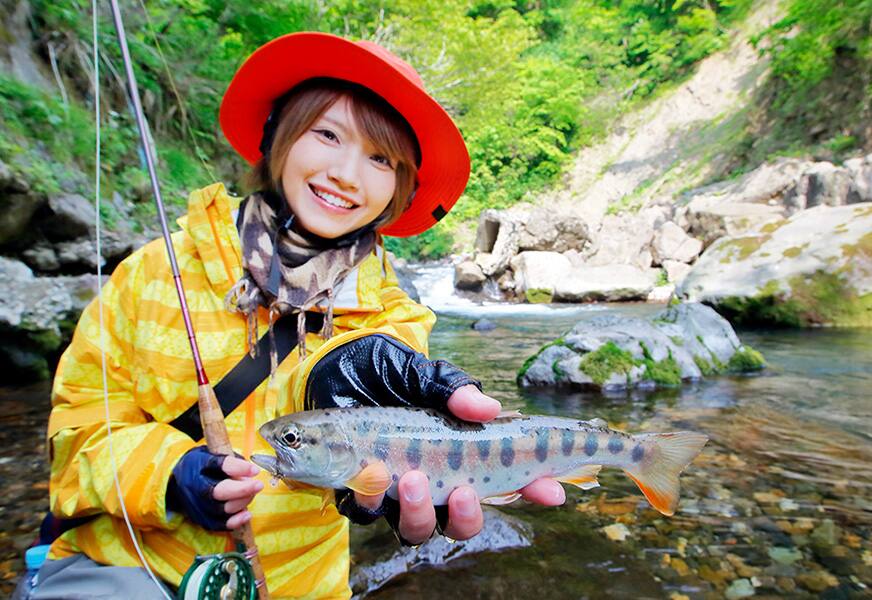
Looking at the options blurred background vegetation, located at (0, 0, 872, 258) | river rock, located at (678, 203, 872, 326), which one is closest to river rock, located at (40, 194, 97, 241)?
blurred background vegetation, located at (0, 0, 872, 258)

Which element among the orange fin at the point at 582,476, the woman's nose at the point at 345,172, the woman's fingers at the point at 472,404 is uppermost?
the woman's nose at the point at 345,172

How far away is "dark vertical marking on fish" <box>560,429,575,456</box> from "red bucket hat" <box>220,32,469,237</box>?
123 centimetres

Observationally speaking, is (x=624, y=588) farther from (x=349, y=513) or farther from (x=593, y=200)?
(x=593, y=200)

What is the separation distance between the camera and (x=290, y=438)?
170 cm

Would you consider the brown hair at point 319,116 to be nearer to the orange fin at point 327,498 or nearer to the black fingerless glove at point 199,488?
the black fingerless glove at point 199,488

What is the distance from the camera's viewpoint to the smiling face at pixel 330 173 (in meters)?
2.08

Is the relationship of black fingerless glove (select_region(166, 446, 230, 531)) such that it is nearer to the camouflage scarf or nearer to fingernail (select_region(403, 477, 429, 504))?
the camouflage scarf

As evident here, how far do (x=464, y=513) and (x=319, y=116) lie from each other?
157 cm

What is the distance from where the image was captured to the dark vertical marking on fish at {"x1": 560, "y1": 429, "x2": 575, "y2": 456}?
7.07 ft

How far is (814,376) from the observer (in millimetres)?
7836

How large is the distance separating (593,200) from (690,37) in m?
11.8

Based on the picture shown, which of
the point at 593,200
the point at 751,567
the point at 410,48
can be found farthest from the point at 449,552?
the point at 593,200

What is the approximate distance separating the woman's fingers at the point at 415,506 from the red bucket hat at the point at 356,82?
1284 millimetres

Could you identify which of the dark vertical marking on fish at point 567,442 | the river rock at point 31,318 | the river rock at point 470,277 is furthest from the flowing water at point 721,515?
the river rock at point 470,277
